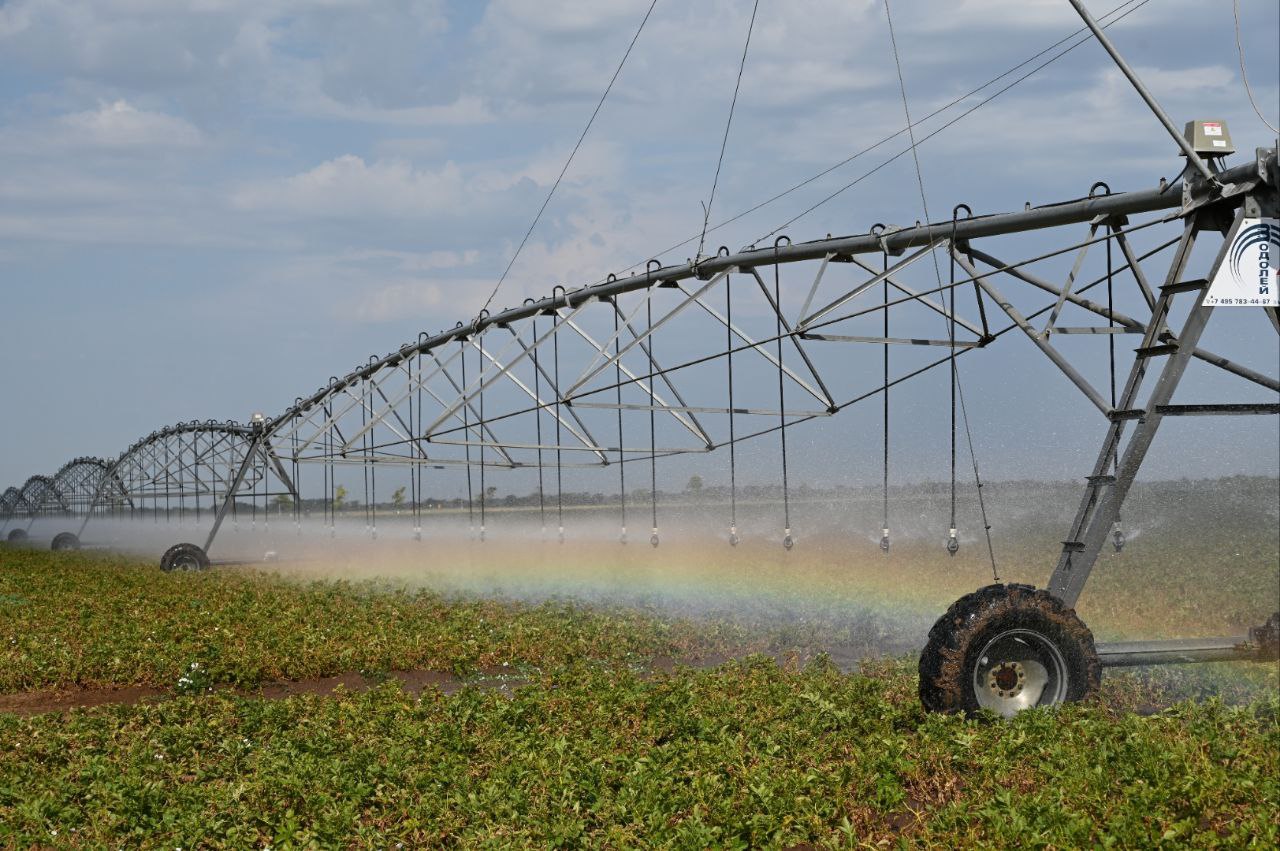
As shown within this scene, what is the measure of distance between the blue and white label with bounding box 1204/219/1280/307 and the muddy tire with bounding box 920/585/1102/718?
9.03 ft

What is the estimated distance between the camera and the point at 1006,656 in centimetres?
985

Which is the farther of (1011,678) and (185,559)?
(185,559)

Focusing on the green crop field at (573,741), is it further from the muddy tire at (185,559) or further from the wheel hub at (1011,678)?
the muddy tire at (185,559)

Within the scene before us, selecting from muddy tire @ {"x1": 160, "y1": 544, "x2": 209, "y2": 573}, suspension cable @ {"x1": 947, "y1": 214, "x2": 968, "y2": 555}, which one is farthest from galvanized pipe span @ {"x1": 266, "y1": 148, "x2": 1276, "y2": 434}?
muddy tire @ {"x1": 160, "y1": 544, "x2": 209, "y2": 573}

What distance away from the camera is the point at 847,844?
691 centimetres

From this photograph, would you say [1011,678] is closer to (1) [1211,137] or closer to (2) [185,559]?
(1) [1211,137]

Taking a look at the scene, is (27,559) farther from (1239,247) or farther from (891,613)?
(1239,247)

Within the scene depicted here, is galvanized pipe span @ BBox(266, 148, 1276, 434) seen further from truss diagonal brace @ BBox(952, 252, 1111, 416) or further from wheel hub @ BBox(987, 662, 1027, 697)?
wheel hub @ BBox(987, 662, 1027, 697)

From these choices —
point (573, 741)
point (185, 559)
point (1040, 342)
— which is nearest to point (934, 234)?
point (1040, 342)

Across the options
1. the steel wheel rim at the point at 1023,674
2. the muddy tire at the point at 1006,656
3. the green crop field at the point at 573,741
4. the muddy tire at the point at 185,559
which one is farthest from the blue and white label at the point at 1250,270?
the muddy tire at the point at 185,559

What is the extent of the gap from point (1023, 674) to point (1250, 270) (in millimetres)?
3641

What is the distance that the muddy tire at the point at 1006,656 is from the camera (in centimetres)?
960

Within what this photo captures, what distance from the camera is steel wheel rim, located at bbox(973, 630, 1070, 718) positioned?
979 centimetres

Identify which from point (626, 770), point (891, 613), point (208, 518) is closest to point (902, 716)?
point (626, 770)
